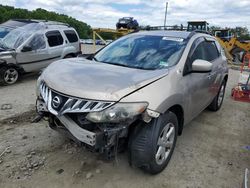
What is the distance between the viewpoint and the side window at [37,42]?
24.7 feet

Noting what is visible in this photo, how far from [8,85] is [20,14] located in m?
43.4

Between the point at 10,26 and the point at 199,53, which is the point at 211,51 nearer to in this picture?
the point at 199,53

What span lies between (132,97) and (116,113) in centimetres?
24

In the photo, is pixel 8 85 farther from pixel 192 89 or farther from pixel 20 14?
pixel 20 14

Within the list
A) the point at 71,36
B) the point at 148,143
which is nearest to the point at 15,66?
the point at 71,36

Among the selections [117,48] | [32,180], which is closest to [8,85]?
[117,48]

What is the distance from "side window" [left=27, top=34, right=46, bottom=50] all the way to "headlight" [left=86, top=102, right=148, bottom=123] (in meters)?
6.05

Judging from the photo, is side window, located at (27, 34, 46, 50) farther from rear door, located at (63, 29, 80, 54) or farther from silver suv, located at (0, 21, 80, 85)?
rear door, located at (63, 29, 80, 54)

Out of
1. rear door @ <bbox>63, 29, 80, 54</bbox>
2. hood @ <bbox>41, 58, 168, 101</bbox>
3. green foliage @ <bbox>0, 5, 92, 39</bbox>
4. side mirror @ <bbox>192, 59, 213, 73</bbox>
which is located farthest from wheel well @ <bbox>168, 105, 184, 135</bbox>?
green foliage @ <bbox>0, 5, 92, 39</bbox>

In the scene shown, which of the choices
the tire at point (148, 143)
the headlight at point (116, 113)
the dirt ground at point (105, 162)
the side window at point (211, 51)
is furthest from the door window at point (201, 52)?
the dirt ground at point (105, 162)

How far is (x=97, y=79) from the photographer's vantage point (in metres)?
2.62

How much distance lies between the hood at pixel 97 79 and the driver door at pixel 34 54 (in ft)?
15.3

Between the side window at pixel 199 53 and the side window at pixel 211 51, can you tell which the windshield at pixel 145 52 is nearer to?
the side window at pixel 199 53

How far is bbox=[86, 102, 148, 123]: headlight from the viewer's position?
2.30 m
